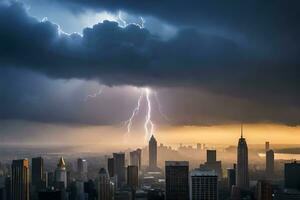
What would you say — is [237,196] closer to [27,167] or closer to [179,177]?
[179,177]

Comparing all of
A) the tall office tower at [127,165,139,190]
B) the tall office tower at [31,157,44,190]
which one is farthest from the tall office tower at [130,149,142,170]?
the tall office tower at [31,157,44,190]

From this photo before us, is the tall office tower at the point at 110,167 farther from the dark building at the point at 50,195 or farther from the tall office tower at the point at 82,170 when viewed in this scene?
the dark building at the point at 50,195

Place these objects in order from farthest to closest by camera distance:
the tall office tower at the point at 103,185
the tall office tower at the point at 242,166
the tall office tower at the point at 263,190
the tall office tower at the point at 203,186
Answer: the tall office tower at the point at 242,166 < the tall office tower at the point at 103,185 < the tall office tower at the point at 203,186 < the tall office tower at the point at 263,190

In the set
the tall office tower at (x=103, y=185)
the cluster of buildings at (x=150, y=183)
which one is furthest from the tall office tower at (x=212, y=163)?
the tall office tower at (x=103, y=185)

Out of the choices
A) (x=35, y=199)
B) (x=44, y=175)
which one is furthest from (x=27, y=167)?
(x=35, y=199)

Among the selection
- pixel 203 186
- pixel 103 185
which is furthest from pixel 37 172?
pixel 203 186

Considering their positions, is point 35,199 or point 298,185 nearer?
point 35,199
